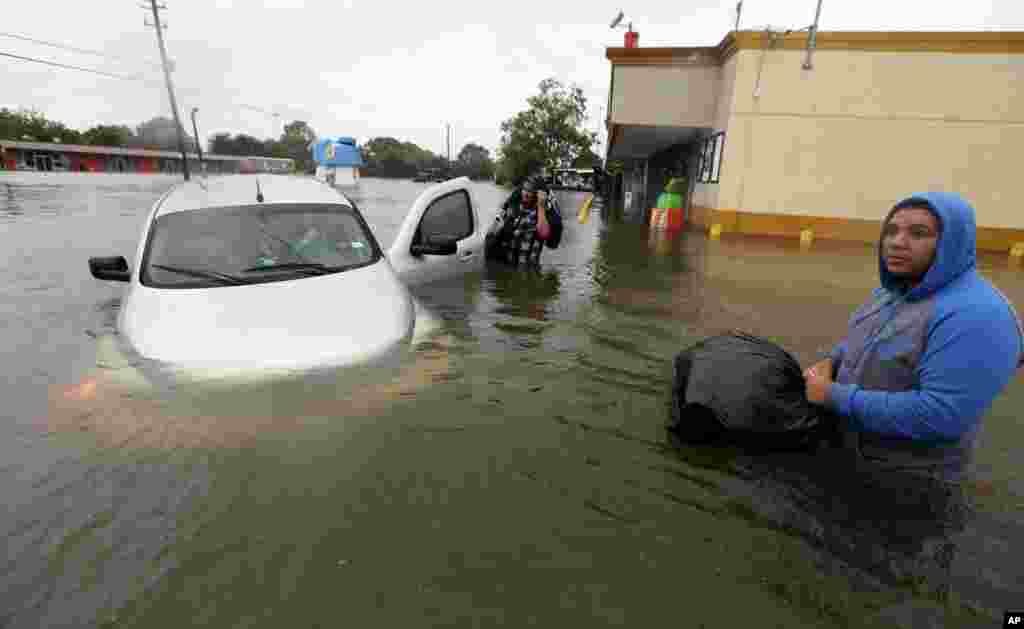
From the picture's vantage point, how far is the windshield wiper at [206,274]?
3.79m

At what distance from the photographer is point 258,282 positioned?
3809 mm

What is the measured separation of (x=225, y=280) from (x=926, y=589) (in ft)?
13.9

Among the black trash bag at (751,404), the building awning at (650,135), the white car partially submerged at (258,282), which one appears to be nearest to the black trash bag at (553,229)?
the white car partially submerged at (258,282)

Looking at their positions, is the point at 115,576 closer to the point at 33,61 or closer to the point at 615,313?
the point at 615,313

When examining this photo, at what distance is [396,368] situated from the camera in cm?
374

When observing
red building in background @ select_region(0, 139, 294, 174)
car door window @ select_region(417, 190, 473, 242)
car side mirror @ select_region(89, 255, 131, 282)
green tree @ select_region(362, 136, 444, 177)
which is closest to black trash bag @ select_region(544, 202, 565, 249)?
car door window @ select_region(417, 190, 473, 242)

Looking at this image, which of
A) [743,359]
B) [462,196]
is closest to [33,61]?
[462,196]

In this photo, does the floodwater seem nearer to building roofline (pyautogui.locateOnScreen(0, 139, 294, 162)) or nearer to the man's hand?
the man's hand

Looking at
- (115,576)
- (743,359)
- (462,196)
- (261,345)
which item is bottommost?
(115,576)

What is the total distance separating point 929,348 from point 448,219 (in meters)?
5.37

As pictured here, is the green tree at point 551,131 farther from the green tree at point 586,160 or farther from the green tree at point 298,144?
the green tree at point 298,144

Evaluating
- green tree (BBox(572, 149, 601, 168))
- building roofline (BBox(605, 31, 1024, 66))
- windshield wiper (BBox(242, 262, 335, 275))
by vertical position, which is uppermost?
green tree (BBox(572, 149, 601, 168))

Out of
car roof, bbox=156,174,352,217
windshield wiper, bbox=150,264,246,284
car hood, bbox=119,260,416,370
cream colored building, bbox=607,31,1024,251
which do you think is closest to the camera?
car hood, bbox=119,260,416,370

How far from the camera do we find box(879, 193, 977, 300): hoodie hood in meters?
1.95
